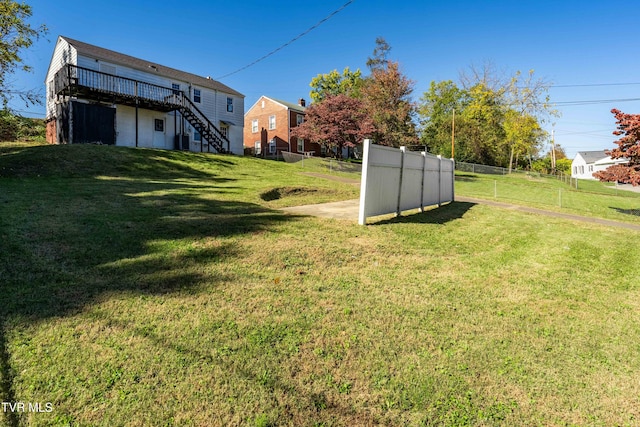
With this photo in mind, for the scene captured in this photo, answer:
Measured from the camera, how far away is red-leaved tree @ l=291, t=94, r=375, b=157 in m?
26.0

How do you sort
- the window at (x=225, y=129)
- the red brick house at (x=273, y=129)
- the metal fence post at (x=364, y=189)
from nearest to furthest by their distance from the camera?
the metal fence post at (x=364, y=189), the window at (x=225, y=129), the red brick house at (x=273, y=129)

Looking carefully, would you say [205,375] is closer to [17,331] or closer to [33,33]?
[17,331]

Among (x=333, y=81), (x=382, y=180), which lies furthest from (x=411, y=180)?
(x=333, y=81)

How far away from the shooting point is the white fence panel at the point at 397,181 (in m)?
6.96

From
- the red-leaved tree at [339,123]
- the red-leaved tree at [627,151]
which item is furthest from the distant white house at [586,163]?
the red-leaved tree at [627,151]

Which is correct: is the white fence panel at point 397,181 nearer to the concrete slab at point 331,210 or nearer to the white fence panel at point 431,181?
the white fence panel at point 431,181

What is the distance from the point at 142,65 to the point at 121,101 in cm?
507

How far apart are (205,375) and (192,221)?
392 cm

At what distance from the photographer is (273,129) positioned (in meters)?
36.3

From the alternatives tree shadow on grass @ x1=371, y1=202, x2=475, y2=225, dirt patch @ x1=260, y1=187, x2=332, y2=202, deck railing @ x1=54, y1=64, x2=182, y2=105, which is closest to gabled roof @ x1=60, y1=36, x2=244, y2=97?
deck railing @ x1=54, y1=64, x2=182, y2=105

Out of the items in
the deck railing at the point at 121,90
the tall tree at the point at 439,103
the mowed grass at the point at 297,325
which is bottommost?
the mowed grass at the point at 297,325

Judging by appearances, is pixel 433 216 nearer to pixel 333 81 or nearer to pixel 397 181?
pixel 397 181

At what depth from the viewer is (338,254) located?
4.96 m

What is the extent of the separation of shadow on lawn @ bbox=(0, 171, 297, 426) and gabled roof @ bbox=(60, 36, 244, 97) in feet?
56.1
